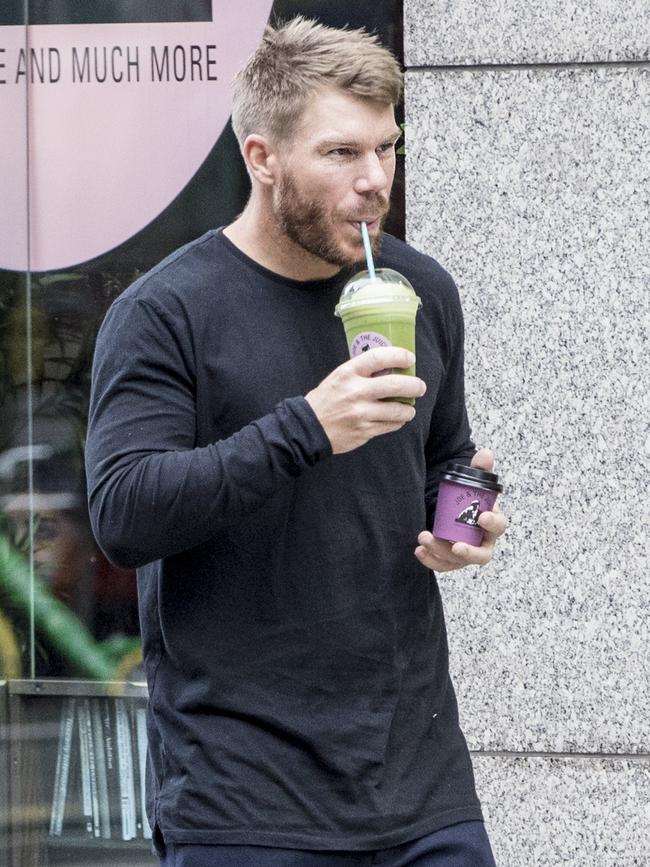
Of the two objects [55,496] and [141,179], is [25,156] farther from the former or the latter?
[55,496]

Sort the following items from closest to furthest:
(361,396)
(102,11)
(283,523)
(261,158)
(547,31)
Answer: (361,396), (283,523), (261,158), (547,31), (102,11)

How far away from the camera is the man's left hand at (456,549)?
237 cm

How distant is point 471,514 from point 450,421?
0.30 meters

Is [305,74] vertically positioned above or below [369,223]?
above

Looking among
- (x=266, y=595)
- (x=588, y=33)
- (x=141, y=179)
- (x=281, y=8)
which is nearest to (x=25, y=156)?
(x=141, y=179)

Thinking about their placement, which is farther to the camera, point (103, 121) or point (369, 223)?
point (103, 121)

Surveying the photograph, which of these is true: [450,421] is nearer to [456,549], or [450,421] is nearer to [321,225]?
[456,549]

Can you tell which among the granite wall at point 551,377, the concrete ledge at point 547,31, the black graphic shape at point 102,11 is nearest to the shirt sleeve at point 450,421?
the granite wall at point 551,377

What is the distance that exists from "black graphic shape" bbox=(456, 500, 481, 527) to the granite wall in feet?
5.23

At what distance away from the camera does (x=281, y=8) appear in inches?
164

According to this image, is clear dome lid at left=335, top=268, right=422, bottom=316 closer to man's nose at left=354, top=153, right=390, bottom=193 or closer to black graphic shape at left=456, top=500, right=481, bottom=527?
man's nose at left=354, top=153, right=390, bottom=193

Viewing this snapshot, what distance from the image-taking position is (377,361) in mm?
2084

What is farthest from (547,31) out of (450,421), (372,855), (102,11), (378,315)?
(372,855)

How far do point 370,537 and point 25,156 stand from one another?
2434mm
